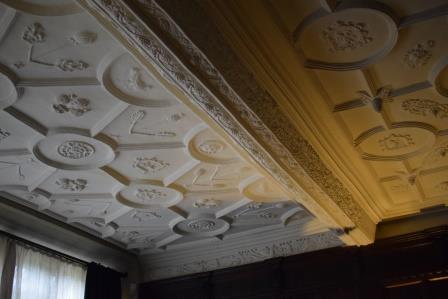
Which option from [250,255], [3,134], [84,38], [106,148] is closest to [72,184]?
[106,148]

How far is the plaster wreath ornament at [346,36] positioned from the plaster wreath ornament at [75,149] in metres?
2.35

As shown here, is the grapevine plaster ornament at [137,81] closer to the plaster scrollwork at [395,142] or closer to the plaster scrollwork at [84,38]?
the plaster scrollwork at [84,38]

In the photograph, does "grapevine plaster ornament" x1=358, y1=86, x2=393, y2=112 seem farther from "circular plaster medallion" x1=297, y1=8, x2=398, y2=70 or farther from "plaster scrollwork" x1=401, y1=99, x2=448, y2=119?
"circular plaster medallion" x1=297, y1=8, x2=398, y2=70

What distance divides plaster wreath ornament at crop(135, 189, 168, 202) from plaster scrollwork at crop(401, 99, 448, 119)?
8.91 feet

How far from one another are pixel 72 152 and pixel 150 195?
4.01ft

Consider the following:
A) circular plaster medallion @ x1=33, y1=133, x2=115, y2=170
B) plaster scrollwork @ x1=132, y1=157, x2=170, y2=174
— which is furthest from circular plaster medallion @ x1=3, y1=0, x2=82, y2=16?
plaster scrollwork @ x1=132, y1=157, x2=170, y2=174

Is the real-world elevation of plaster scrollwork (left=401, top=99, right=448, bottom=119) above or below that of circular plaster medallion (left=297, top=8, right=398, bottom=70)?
below

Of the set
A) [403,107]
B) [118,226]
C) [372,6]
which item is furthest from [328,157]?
[118,226]

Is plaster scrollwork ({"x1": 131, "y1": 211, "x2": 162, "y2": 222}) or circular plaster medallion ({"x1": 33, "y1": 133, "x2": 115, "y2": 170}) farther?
plaster scrollwork ({"x1": 131, "y1": 211, "x2": 162, "y2": 222})

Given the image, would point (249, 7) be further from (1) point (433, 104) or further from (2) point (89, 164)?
(2) point (89, 164)

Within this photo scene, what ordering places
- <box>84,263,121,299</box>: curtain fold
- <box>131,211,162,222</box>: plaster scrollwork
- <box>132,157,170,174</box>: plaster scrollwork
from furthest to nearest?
<box>84,263,121,299</box>: curtain fold
<box>131,211,162,222</box>: plaster scrollwork
<box>132,157,170,174</box>: plaster scrollwork

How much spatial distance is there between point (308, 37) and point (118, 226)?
3.99 m

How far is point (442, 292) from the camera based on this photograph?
592 centimetres

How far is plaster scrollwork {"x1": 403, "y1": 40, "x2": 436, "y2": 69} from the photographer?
3549 millimetres
